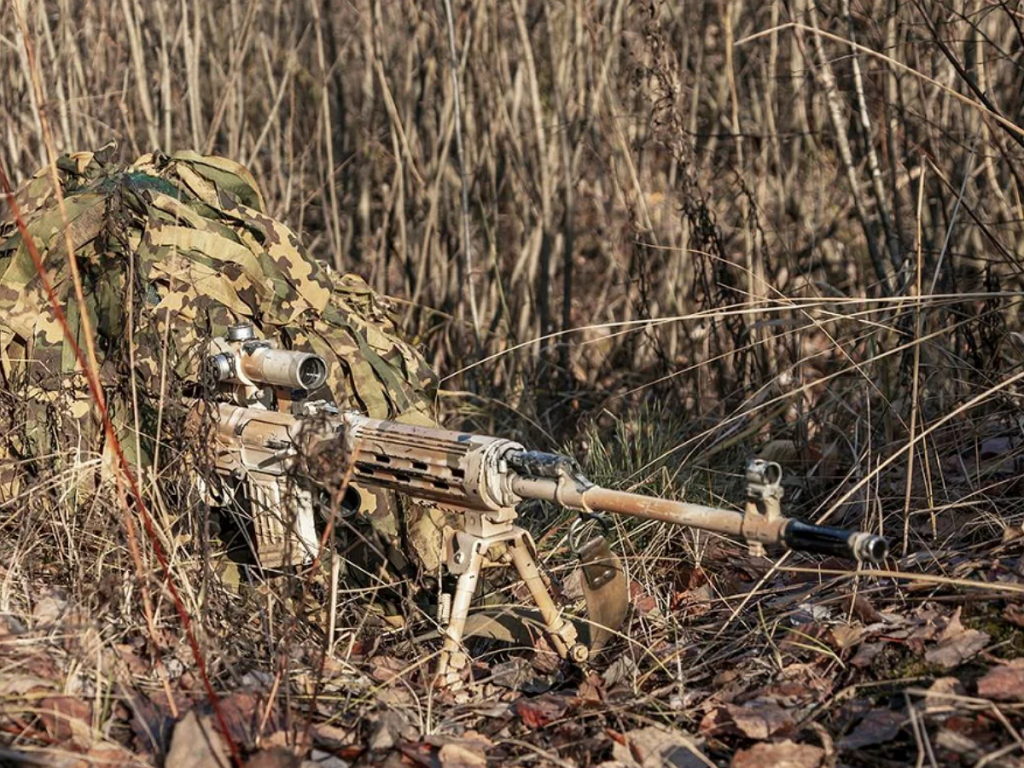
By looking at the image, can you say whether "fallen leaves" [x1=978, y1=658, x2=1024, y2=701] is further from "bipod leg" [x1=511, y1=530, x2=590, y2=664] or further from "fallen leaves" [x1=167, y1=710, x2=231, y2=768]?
"fallen leaves" [x1=167, y1=710, x2=231, y2=768]

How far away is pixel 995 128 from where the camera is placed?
3.98 metres

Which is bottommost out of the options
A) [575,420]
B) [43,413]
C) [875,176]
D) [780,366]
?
[575,420]

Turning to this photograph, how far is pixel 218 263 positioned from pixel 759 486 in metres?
1.84

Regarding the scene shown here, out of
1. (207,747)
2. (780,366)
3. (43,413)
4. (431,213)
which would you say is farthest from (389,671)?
(431,213)

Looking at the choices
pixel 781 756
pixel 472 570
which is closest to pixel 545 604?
pixel 472 570

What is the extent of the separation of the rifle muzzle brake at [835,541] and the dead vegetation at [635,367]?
29cm

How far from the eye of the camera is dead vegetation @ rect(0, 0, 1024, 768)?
2523 millimetres

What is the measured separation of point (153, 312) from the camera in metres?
3.40

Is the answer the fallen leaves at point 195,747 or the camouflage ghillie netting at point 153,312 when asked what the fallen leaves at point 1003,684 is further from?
the camouflage ghillie netting at point 153,312

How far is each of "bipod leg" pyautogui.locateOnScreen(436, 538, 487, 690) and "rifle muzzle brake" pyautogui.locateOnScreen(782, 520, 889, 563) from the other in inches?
28.3

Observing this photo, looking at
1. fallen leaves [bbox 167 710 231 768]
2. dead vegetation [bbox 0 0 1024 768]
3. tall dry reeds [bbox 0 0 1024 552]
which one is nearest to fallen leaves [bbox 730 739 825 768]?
dead vegetation [bbox 0 0 1024 768]

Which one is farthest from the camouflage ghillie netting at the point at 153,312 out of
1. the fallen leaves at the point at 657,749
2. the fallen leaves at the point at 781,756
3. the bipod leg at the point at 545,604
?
the fallen leaves at the point at 781,756

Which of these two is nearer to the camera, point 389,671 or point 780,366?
point 389,671

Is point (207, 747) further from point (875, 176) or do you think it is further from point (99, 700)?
point (875, 176)
